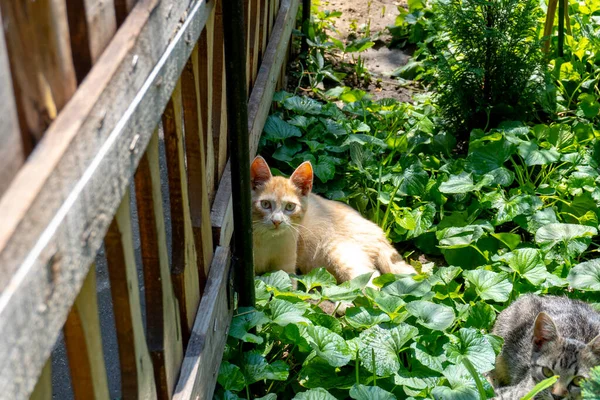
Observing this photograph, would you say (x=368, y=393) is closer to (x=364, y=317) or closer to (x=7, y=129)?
(x=364, y=317)

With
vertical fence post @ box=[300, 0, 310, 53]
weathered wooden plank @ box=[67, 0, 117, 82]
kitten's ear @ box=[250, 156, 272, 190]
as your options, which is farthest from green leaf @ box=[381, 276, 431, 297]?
vertical fence post @ box=[300, 0, 310, 53]

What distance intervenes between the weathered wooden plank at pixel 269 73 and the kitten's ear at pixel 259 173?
88mm

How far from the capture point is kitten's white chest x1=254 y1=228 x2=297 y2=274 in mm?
4512

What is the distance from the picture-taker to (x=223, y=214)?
10.8 feet

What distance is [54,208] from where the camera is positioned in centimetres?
135

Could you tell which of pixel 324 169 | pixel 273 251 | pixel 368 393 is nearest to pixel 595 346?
pixel 368 393

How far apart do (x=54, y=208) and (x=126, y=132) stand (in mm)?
417

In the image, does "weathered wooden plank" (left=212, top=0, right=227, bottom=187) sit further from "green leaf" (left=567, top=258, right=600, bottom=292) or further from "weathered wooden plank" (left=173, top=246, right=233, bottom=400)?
"green leaf" (left=567, top=258, right=600, bottom=292)

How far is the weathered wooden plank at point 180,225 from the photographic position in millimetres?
A: 2422

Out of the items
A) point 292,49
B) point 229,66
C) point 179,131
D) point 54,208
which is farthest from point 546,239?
point 54,208

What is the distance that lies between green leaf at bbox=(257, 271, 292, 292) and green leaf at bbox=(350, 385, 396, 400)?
0.85m

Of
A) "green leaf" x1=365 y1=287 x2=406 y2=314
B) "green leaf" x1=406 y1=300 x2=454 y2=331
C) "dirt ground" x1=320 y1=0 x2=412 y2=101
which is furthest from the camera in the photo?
"dirt ground" x1=320 y1=0 x2=412 y2=101

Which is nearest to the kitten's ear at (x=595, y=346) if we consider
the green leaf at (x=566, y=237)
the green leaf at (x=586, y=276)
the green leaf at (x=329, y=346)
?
the green leaf at (x=586, y=276)

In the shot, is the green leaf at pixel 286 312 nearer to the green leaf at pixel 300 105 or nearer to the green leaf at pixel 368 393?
the green leaf at pixel 368 393
